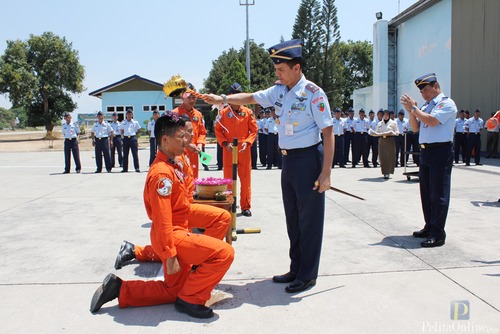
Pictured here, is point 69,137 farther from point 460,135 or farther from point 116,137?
point 460,135

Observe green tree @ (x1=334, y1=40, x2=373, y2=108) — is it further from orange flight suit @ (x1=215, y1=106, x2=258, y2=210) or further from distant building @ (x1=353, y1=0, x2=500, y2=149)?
orange flight suit @ (x1=215, y1=106, x2=258, y2=210)

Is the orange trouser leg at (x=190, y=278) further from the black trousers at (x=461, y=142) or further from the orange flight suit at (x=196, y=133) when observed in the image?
the black trousers at (x=461, y=142)

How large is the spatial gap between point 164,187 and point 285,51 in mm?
1503

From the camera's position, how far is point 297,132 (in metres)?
3.66

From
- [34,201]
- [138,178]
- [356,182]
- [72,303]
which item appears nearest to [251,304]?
[72,303]

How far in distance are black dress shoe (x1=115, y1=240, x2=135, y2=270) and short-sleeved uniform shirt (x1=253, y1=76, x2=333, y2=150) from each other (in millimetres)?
1979

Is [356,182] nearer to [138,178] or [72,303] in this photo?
[138,178]

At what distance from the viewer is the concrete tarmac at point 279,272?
10.2 ft

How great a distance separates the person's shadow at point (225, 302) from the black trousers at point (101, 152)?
10892mm

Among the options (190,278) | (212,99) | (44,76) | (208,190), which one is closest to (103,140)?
(208,190)

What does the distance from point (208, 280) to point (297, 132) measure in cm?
140

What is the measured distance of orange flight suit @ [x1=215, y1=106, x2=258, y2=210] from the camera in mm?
6492

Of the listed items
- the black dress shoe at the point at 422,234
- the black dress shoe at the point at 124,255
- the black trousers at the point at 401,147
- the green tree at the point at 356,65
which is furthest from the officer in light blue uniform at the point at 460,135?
the green tree at the point at 356,65

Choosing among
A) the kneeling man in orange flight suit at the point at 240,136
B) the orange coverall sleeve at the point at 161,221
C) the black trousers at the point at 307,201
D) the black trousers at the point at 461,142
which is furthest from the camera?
the black trousers at the point at 461,142
